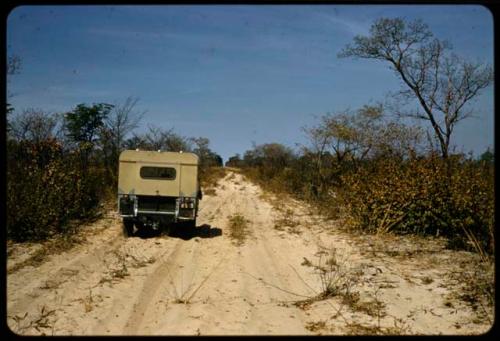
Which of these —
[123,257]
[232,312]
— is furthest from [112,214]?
[232,312]

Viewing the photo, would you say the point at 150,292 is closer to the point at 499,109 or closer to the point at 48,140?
the point at 499,109

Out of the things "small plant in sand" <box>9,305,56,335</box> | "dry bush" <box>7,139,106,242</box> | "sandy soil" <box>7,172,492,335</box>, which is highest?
"dry bush" <box>7,139,106,242</box>

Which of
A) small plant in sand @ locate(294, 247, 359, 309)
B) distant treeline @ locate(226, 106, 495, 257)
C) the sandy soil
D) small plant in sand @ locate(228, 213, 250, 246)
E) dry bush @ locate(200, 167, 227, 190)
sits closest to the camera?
the sandy soil

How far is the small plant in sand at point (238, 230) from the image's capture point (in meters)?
11.2

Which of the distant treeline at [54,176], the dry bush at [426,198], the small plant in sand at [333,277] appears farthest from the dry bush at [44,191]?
the dry bush at [426,198]

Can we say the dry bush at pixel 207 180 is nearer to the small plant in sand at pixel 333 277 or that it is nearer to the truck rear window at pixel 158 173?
the truck rear window at pixel 158 173

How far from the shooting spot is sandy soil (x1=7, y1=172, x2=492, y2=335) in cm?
508

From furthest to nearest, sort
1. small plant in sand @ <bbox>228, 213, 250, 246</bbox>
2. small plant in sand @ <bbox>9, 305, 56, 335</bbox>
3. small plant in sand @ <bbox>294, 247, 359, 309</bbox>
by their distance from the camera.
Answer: small plant in sand @ <bbox>228, 213, 250, 246</bbox> < small plant in sand @ <bbox>294, 247, 359, 309</bbox> < small plant in sand @ <bbox>9, 305, 56, 335</bbox>

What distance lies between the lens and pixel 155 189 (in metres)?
10.9

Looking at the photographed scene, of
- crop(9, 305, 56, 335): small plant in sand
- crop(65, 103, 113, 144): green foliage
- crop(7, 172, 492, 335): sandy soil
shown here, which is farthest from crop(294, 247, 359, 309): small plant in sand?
crop(65, 103, 113, 144): green foliage

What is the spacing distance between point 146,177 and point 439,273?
23.1ft

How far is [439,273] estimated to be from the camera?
712 centimetres

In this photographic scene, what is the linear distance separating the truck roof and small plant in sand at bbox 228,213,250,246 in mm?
2226

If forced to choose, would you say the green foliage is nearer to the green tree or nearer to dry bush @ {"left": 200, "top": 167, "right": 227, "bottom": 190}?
the green tree
